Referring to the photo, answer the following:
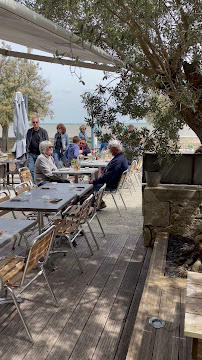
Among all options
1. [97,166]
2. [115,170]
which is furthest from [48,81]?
[115,170]

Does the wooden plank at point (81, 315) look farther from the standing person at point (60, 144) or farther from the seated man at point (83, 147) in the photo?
the seated man at point (83, 147)

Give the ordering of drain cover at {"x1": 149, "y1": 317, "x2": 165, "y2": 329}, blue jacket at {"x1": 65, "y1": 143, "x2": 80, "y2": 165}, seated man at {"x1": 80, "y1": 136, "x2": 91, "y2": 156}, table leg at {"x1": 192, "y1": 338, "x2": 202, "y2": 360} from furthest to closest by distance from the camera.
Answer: seated man at {"x1": 80, "y1": 136, "x2": 91, "y2": 156}, blue jacket at {"x1": 65, "y1": 143, "x2": 80, "y2": 165}, drain cover at {"x1": 149, "y1": 317, "x2": 165, "y2": 329}, table leg at {"x1": 192, "y1": 338, "x2": 202, "y2": 360}

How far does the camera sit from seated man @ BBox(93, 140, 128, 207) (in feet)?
20.3

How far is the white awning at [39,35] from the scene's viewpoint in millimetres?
2342

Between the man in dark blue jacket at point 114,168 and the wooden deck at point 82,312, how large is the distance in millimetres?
1921

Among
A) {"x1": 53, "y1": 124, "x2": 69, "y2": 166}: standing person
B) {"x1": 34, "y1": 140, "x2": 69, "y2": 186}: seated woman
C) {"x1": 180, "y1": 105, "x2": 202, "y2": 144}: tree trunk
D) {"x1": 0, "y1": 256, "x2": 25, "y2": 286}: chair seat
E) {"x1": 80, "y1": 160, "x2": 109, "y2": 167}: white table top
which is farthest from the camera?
{"x1": 53, "y1": 124, "x2": 69, "y2": 166}: standing person

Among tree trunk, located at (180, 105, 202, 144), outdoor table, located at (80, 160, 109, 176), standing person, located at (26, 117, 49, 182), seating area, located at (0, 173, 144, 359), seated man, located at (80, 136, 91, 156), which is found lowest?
seating area, located at (0, 173, 144, 359)

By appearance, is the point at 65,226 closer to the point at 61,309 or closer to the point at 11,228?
the point at 11,228

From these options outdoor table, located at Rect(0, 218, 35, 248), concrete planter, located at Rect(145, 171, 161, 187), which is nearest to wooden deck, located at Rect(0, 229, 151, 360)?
outdoor table, located at Rect(0, 218, 35, 248)

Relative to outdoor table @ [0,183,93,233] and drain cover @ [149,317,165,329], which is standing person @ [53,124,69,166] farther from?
drain cover @ [149,317,165,329]

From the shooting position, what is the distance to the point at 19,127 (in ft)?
31.3

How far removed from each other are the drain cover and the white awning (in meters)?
2.02

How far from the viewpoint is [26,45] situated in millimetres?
3975

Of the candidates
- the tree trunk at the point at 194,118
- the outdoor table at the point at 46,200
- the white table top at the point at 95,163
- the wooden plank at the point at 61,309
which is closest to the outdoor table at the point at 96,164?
the white table top at the point at 95,163
